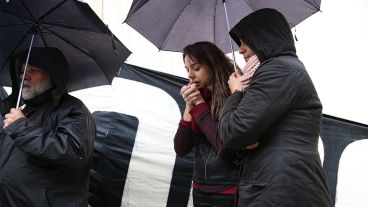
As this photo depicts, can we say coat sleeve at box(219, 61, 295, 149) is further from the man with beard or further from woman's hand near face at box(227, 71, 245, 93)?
the man with beard

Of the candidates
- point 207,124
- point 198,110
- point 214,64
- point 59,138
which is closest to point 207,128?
point 207,124

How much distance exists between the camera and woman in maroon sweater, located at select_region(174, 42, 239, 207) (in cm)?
224

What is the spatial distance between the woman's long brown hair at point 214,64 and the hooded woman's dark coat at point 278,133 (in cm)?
48

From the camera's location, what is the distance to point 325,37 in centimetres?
352

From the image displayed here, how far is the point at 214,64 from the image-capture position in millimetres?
2527

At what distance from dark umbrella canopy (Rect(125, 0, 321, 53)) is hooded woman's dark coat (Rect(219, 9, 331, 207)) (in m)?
0.79

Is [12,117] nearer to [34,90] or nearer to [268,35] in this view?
[34,90]

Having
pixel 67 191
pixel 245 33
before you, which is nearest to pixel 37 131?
pixel 67 191

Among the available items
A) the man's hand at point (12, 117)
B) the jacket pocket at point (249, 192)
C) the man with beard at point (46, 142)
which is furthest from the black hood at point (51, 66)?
the jacket pocket at point (249, 192)

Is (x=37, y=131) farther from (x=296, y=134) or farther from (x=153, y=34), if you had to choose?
(x=296, y=134)

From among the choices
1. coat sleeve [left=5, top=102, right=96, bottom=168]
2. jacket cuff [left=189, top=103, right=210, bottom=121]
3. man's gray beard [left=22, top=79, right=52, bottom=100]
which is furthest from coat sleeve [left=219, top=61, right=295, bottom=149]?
man's gray beard [left=22, top=79, right=52, bottom=100]

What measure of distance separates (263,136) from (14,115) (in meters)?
1.31

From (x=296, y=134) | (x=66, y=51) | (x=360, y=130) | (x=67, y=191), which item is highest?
(x=66, y=51)

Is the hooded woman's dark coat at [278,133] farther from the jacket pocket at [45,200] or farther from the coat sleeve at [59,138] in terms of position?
the jacket pocket at [45,200]
